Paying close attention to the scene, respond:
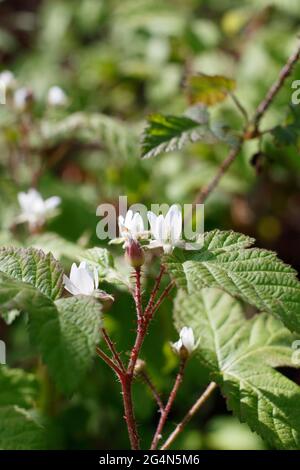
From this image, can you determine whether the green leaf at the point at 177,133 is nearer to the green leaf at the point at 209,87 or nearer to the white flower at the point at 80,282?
the green leaf at the point at 209,87

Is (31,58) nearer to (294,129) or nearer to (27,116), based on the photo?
(27,116)

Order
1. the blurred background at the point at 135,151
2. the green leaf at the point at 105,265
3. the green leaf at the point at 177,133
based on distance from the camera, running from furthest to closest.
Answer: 1. the blurred background at the point at 135,151
2. the green leaf at the point at 177,133
3. the green leaf at the point at 105,265

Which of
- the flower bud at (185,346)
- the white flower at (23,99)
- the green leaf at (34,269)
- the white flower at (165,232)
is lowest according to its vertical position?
the flower bud at (185,346)

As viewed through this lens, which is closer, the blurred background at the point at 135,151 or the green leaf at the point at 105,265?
the green leaf at the point at 105,265

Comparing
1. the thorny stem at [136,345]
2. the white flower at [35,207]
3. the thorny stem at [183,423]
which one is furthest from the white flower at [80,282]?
the white flower at [35,207]

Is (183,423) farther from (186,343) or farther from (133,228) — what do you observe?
(133,228)

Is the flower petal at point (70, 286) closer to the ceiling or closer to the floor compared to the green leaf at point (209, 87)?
closer to the floor

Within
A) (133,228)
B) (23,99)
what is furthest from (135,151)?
(133,228)

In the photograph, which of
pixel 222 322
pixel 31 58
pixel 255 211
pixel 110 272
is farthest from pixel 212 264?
pixel 31 58
